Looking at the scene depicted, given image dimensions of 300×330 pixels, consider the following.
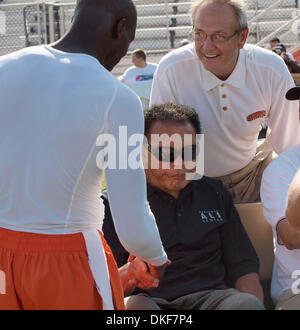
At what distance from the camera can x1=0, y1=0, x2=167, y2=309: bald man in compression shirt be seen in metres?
1.55

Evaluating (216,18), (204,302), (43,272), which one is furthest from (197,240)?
(216,18)

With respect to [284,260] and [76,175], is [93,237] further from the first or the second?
[284,260]

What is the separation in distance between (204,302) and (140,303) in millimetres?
262

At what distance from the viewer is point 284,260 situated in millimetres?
2521

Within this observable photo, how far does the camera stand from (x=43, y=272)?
5.19 ft

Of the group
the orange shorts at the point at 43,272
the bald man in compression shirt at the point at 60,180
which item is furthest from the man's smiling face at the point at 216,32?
the orange shorts at the point at 43,272

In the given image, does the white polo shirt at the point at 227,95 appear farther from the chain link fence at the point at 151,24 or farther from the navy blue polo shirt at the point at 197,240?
the chain link fence at the point at 151,24

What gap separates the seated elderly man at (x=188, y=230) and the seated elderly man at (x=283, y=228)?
0.11 metres

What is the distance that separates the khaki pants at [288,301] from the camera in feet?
7.68

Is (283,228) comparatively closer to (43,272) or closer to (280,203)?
(280,203)

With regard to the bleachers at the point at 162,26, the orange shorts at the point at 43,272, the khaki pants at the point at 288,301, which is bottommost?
the bleachers at the point at 162,26
